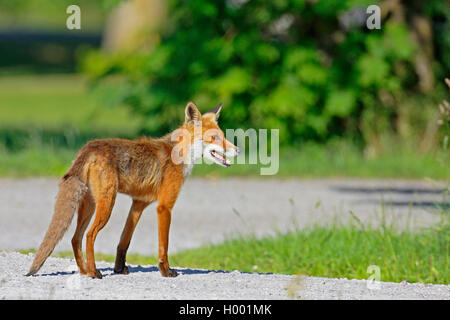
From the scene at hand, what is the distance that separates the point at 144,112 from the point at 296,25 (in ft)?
10.9

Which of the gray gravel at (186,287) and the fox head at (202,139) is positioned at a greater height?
the fox head at (202,139)

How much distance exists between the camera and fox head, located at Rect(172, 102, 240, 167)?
724 centimetres

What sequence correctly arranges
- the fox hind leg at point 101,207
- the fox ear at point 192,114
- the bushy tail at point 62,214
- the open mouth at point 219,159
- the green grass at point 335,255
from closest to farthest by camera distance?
the bushy tail at point 62,214
the fox hind leg at point 101,207
the open mouth at point 219,159
the fox ear at point 192,114
the green grass at point 335,255

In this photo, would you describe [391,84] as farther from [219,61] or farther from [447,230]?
[447,230]

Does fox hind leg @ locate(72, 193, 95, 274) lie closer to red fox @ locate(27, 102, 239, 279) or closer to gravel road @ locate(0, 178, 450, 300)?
red fox @ locate(27, 102, 239, 279)

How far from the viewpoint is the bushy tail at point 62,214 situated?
6820 mm

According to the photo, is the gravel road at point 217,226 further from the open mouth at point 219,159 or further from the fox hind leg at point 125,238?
the open mouth at point 219,159

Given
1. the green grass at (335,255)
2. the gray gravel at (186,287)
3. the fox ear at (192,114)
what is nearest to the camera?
the gray gravel at (186,287)

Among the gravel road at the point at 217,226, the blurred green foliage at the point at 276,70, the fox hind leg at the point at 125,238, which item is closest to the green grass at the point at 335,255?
the gravel road at the point at 217,226

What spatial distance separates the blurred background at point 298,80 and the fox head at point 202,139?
7.85m

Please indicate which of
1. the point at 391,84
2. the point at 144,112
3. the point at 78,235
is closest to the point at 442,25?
the point at 391,84

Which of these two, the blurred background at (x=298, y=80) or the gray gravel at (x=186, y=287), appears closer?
the gray gravel at (x=186, y=287)

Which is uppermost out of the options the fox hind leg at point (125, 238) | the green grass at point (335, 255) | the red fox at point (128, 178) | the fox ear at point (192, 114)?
the fox ear at point (192, 114)

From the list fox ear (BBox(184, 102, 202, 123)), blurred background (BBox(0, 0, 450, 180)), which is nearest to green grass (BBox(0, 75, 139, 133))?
blurred background (BBox(0, 0, 450, 180))
